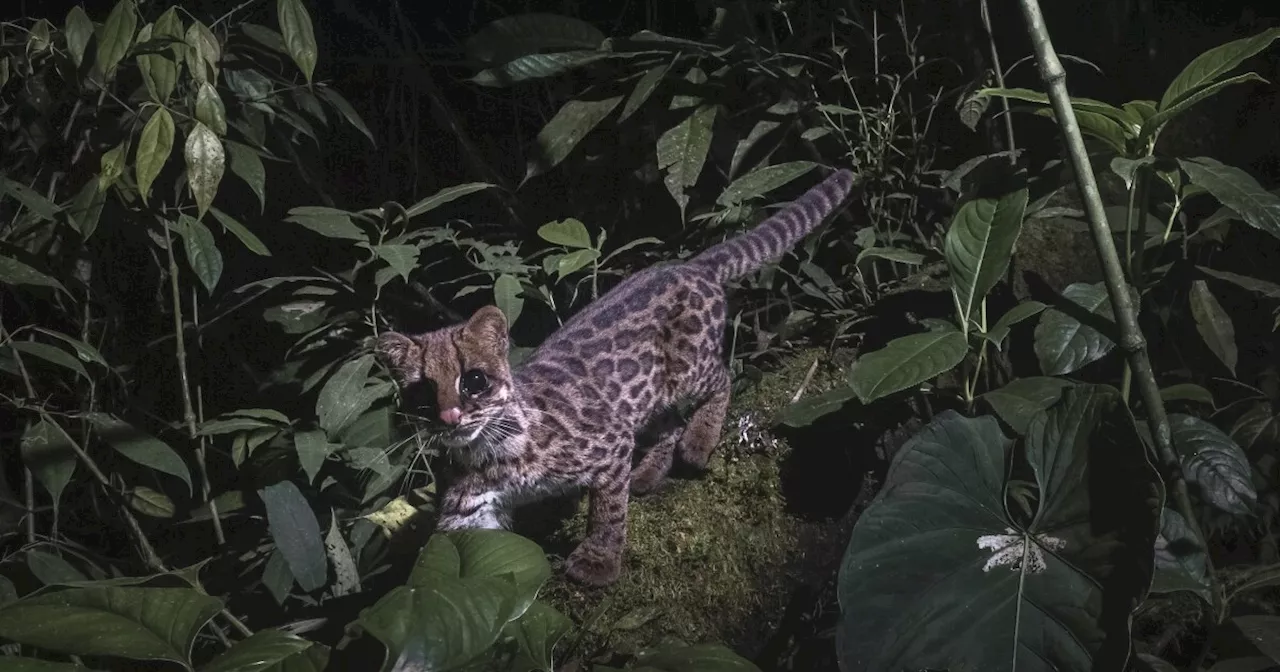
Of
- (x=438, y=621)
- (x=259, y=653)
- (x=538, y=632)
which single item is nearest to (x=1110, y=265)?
(x=538, y=632)

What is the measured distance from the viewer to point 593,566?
9.68ft

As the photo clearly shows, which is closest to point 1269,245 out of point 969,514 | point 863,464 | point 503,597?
point 863,464

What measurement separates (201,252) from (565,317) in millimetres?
1455

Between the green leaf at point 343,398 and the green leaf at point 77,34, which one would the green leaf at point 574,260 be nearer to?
the green leaf at point 343,398

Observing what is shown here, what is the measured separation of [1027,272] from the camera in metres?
3.28

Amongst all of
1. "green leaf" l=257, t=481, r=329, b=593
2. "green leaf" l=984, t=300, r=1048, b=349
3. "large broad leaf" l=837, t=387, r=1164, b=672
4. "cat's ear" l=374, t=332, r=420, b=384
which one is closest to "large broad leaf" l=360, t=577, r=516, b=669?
"large broad leaf" l=837, t=387, r=1164, b=672

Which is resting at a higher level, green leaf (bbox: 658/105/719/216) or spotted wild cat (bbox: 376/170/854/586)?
green leaf (bbox: 658/105/719/216)

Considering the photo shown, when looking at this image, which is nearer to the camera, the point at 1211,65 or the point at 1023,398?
the point at 1211,65

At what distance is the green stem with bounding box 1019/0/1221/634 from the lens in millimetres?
1796

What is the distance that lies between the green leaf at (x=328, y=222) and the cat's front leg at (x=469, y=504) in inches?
32.6

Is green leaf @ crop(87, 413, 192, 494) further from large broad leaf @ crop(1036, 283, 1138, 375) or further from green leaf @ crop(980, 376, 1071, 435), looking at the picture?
large broad leaf @ crop(1036, 283, 1138, 375)

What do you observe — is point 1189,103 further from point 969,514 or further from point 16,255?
point 16,255

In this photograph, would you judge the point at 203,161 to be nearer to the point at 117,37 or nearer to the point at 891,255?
the point at 117,37

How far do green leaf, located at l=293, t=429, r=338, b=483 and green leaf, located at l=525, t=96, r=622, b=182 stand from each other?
3.36 ft
